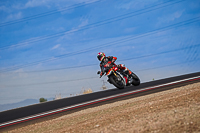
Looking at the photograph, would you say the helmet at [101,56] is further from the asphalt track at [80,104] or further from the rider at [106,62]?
the asphalt track at [80,104]

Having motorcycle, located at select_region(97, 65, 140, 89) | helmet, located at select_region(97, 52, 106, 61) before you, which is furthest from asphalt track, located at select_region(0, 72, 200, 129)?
helmet, located at select_region(97, 52, 106, 61)

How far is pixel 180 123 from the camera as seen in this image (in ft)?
14.0

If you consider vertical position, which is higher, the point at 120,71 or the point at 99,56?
the point at 99,56

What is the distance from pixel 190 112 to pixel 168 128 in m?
0.98

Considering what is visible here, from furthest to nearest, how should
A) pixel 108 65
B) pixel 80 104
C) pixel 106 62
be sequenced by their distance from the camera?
pixel 80 104 → pixel 106 62 → pixel 108 65

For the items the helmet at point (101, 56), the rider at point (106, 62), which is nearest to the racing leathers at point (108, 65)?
the rider at point (106, 62)

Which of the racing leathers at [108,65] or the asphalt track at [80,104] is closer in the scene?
the racing leathers at [108,65]

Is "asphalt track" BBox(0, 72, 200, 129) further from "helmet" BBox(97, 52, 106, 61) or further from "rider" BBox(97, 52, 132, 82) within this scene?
"helmet" BBox(97, 52, 106, 61)

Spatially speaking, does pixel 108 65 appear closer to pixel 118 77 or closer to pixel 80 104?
pixel 118 77

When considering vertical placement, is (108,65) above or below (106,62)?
below

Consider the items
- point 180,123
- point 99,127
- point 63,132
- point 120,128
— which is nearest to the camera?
point 180,123

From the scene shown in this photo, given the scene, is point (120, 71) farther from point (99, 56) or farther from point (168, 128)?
point (168, 128)

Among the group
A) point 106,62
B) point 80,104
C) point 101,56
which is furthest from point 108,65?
point 80,104

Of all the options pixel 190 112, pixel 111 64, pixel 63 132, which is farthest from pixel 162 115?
pixel 111 64
